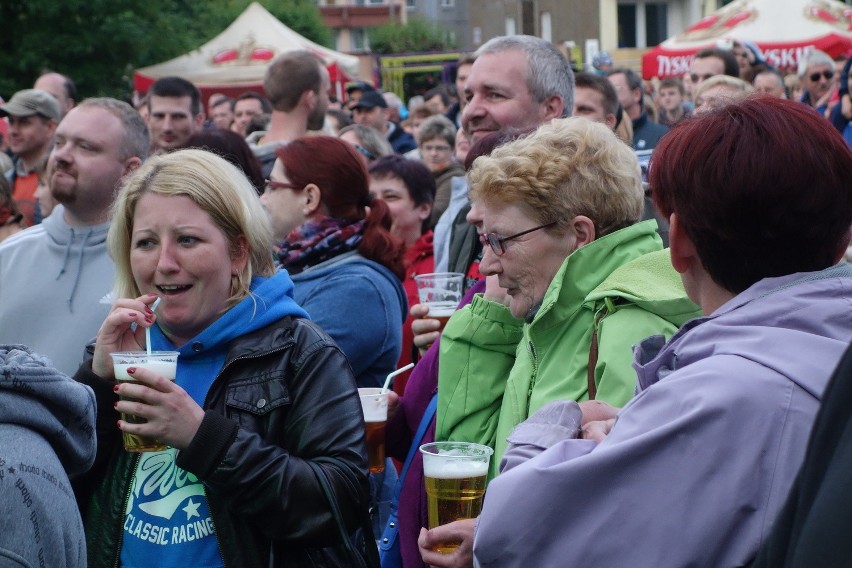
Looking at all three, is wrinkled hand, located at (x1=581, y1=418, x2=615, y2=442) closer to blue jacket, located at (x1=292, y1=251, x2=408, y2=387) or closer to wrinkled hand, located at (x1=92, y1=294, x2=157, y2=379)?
wrinkled hand, located at (x1=92, y1=294, x2=157, y2=379)

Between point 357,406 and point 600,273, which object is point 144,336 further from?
point 600,273

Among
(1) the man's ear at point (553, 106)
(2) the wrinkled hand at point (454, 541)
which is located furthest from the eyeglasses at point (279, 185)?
(2) the wrinkled hand at point (454, 541)

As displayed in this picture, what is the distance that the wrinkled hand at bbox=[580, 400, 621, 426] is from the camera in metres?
2.44

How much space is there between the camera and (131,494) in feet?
10.1

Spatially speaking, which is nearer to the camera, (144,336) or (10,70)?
(144,336)

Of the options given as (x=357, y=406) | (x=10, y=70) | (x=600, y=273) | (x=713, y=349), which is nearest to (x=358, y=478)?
(x=357, y=406)

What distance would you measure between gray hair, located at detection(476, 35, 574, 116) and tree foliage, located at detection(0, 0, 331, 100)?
19.3m

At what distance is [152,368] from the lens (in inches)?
115

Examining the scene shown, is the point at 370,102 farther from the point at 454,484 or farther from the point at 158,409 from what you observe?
the point at 454,484

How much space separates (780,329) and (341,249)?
9.33 ft

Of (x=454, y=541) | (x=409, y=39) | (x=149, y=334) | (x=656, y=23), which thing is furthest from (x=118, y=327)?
(x=409, y=39)

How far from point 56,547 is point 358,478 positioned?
123 cm

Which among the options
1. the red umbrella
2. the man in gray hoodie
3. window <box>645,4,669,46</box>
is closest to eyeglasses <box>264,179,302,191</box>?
the man in gray hoodie

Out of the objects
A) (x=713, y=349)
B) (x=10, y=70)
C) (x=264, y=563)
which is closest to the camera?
(x=713, y=349)
